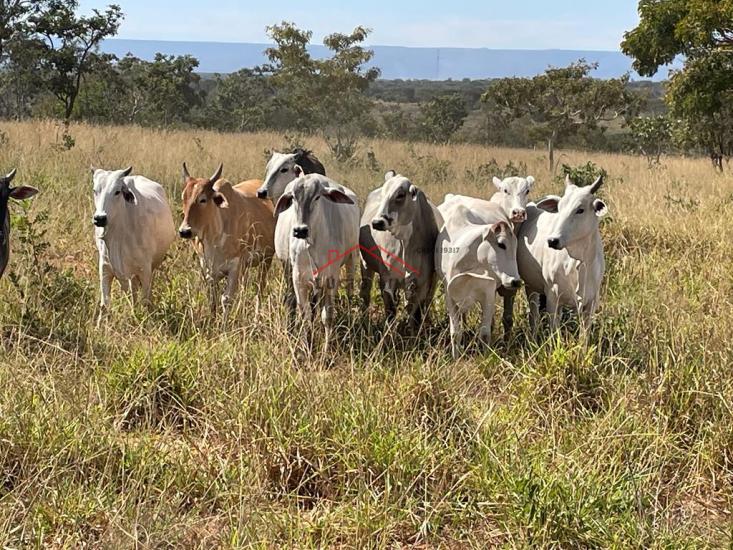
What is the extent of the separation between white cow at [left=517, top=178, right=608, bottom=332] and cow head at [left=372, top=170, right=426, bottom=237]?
882 millimetres

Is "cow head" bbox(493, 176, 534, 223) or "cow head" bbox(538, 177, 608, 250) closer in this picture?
"cow head" bbox(538, 177, 608, 250)

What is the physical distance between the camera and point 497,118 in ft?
103

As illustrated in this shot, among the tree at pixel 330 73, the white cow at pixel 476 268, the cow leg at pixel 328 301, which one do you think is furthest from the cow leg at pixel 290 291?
the tree at pixel 330 73

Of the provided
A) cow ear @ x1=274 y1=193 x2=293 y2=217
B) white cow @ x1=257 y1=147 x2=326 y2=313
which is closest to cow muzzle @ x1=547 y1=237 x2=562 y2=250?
cow ear @ x1=274 y1=193 x2=293 y2=217

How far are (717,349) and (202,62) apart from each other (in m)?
30.6

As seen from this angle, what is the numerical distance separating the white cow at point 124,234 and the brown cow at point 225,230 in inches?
14.5

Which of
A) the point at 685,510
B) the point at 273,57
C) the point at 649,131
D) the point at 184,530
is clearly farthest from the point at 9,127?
the point at 649,131

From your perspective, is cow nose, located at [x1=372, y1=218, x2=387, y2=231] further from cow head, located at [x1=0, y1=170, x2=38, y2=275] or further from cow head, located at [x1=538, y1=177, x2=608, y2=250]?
cow head, located at [x1=0, y1=170, x2=38, y2=275]

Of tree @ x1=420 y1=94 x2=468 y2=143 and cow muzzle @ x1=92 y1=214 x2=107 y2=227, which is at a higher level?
tree @ x1=420 y1=94 x2=468 y2=143

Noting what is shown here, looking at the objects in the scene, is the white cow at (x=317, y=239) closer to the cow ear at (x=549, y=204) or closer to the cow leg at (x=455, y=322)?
the cow leg at (x=455, y=322)

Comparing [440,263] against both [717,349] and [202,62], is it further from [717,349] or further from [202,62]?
[202,62]

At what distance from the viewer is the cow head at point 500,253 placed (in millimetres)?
4957

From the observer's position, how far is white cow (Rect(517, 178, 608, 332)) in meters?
4.93

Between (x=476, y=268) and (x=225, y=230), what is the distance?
6.36 ft
